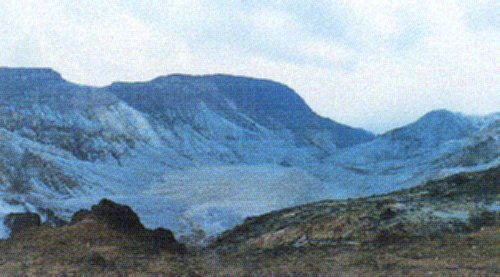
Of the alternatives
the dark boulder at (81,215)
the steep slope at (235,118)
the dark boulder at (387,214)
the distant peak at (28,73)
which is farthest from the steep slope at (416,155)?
the distant peak at (28,73)

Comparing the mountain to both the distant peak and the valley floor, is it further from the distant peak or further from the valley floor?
the valley floor

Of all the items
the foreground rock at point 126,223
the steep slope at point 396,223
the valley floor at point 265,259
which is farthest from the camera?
the foreground rock at point 126,223

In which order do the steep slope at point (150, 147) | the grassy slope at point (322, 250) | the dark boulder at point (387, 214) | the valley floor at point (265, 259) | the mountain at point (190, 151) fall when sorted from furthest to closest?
the mountain at point (190, 151)
the steep slope at point (150, 147)
the dark boulder at point (387, 214)
the grassy slope at point (322, 250)
the valley floor at point (265, 259)

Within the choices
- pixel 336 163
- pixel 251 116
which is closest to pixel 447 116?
pixel 336 163

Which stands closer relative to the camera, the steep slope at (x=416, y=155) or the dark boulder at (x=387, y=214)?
the dark boulder at (x=387, y=214)

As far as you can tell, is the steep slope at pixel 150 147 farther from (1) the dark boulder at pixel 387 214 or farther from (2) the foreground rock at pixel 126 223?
(1) the dark boulder at pixel 387 214

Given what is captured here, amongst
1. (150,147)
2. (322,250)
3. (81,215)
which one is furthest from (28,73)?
(322,250)

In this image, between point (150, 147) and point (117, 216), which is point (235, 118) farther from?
point (117, 216)

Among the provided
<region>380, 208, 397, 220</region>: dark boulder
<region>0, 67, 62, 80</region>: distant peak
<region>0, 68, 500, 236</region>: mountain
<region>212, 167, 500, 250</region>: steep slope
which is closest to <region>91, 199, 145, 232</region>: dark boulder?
<region>212, 167, 500, 250</region>: steep slope

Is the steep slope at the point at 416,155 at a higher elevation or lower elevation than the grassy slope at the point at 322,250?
higher
